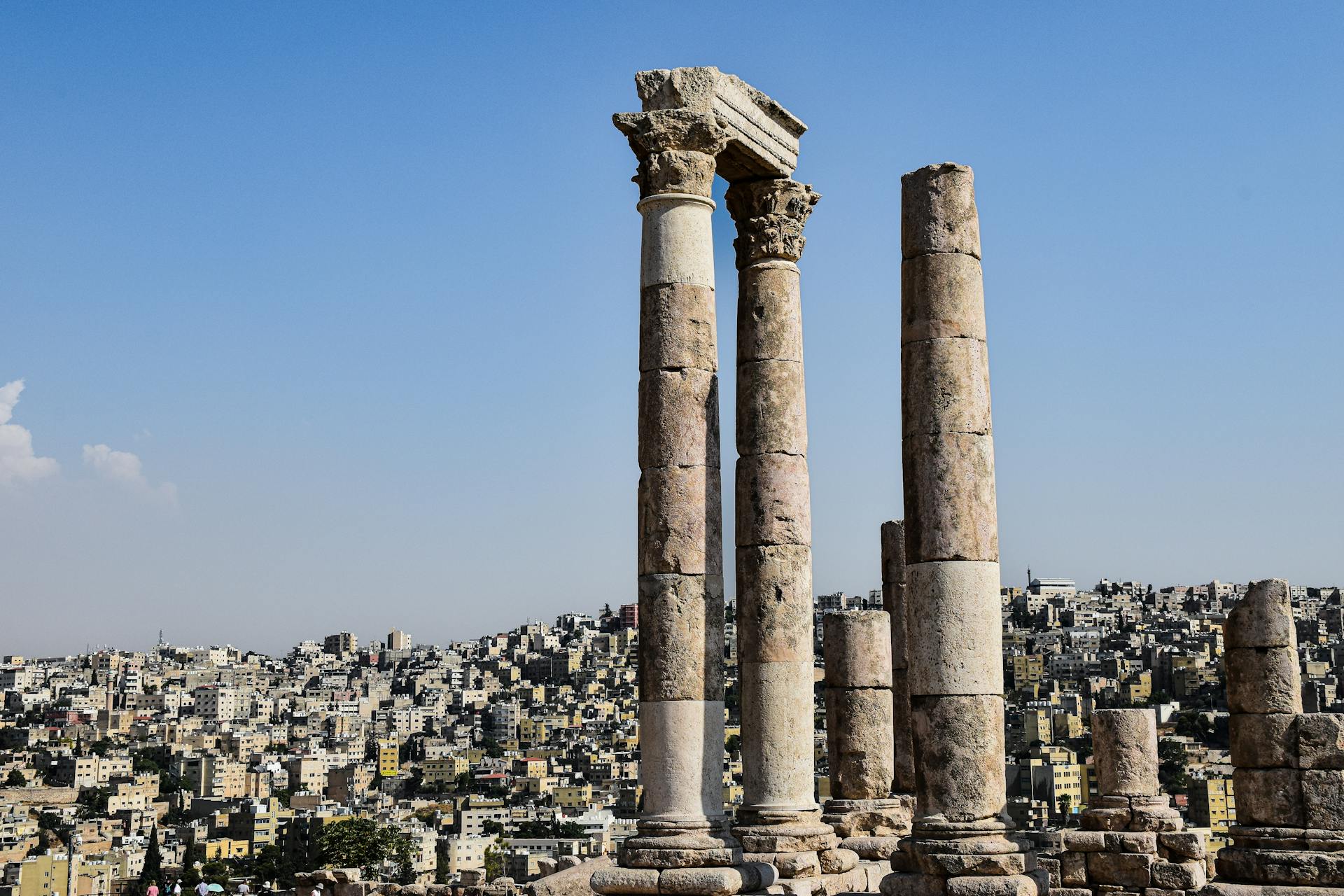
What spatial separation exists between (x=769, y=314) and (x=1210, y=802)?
71288 millimetres

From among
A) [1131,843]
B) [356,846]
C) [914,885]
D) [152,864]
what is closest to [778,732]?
[914,885]

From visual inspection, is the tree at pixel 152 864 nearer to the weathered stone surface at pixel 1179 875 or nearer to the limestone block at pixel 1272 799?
the weathered stone surface at pixel 1179 875

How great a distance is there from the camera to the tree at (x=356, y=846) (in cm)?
9559

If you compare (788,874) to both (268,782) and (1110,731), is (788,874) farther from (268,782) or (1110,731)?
(268,782)

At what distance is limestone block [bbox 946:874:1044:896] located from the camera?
16.8m

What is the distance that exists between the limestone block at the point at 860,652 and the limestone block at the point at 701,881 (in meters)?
8.06

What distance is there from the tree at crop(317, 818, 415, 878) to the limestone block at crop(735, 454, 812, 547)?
71.2m

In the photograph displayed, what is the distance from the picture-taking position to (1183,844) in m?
23.3

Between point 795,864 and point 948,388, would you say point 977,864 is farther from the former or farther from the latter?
point 948,388

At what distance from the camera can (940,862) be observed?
679 inches

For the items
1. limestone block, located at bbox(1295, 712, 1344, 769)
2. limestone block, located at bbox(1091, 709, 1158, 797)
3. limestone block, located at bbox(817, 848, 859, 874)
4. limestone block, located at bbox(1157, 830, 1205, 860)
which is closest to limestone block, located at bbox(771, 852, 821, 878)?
limestone block, located at bbox(817, 848, 859, 874)

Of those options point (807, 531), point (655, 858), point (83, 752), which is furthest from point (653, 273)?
point (83, 752)

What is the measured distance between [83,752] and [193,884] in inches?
3277

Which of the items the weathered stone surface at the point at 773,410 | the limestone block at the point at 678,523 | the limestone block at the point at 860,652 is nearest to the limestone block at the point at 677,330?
the limestone block at the point at 678,523
